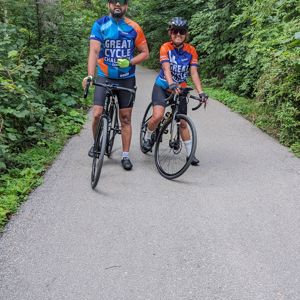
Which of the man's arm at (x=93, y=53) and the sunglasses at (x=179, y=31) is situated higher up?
the sunglasses at (x=179, y=31)

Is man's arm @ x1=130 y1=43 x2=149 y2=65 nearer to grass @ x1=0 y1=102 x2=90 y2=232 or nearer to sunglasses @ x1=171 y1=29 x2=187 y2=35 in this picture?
sunglasses @ x1=171 y1=29 x2=187 y2=35

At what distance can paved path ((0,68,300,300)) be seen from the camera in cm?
300

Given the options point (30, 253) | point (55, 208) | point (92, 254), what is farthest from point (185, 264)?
point (55, 208)

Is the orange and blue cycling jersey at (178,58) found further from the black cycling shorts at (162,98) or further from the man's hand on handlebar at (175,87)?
the man's hand on handlebar at (175,87)

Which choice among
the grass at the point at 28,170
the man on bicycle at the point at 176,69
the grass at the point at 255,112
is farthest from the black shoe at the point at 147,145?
the grass at the point at 255,112

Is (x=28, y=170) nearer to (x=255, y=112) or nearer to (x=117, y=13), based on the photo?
(x=117, y=13)

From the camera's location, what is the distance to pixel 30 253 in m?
3.39

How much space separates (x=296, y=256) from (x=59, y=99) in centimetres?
616

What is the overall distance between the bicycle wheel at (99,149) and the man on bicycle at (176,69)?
865mm

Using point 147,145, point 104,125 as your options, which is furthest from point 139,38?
point 147,145

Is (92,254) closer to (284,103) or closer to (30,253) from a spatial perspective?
A: (30,253)

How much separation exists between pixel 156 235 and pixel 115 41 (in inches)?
102

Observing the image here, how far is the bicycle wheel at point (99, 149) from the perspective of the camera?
4637 millimetres

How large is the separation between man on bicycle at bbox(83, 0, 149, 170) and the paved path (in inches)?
41.8
